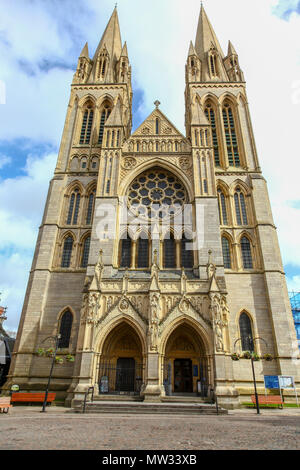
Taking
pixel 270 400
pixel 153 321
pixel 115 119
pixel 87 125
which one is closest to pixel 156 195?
pixel 115 119

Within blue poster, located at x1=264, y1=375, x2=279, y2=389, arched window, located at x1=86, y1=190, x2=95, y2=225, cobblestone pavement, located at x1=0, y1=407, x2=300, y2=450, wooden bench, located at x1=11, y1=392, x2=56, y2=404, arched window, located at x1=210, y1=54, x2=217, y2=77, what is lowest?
cobblestone pavement, located at x1=0, y1=407, x2=300, y2=450

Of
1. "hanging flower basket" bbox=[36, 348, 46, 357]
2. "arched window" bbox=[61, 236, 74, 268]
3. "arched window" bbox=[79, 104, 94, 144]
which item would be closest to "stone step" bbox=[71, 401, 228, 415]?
"hanging flower basket" bbox=[36, 348, 46, 357]

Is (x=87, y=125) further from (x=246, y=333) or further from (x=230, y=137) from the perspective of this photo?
(x=246, y=333)

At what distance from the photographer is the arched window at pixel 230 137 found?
28.8m

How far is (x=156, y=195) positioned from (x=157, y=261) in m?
6.56

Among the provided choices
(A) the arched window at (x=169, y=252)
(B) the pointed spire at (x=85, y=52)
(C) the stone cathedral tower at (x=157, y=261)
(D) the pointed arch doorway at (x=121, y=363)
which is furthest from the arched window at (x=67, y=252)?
(B) the pointed spire at (x=85, y=52)

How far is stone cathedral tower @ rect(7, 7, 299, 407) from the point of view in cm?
1842

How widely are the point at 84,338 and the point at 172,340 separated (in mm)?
6032

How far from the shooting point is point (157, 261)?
23000 mm

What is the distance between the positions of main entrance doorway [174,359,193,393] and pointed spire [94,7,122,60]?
35.5m

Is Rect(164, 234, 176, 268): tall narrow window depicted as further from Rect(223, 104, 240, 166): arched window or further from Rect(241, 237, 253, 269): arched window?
Rect(223, 104, 240, 166): arched window

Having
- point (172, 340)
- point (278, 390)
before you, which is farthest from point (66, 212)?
point (278, 390)

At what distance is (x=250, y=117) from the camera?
30.2 m

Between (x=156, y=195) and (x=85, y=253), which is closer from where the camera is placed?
(x=85, y=253)
